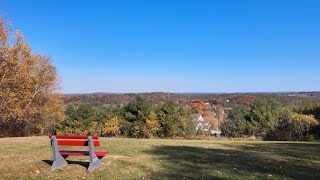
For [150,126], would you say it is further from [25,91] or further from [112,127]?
[25,91]

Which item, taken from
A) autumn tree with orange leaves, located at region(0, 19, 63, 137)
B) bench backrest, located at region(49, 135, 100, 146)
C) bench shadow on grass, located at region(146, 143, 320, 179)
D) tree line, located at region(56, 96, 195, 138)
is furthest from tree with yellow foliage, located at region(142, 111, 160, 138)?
bench backrest, located at region(49, 135, 100, 146)

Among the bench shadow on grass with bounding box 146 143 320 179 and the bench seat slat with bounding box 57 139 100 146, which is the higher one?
the bench seat slat with bounding box 57 139 100 146

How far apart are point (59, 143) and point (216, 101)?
18609cm

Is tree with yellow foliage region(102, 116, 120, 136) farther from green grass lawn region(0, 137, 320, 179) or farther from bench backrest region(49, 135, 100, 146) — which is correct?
bench backrest region(49, 135, 100, 146)

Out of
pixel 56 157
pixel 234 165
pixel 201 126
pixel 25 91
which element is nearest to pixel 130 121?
pixel 201 126

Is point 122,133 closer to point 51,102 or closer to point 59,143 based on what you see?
point 51,102

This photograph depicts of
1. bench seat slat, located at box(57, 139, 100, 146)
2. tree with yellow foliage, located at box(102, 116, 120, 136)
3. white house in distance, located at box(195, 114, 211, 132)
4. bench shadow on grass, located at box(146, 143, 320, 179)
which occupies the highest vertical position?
bench seat slat, located at box(57, 139, 100, 146)

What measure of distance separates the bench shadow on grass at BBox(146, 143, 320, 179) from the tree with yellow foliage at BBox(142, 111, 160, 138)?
5124cm

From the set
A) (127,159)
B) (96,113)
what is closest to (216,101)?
(96,113)

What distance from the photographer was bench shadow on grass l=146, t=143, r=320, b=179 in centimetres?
953

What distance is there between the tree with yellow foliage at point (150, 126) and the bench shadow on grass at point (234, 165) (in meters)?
51.2

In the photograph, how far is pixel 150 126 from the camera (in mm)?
65312

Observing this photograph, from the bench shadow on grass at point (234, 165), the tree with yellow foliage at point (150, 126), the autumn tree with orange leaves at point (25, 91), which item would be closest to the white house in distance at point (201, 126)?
the tree with yellow foliage at point (150, 126)

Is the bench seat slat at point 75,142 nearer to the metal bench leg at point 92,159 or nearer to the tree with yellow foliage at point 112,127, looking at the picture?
the metal bench leg at point 92,159
